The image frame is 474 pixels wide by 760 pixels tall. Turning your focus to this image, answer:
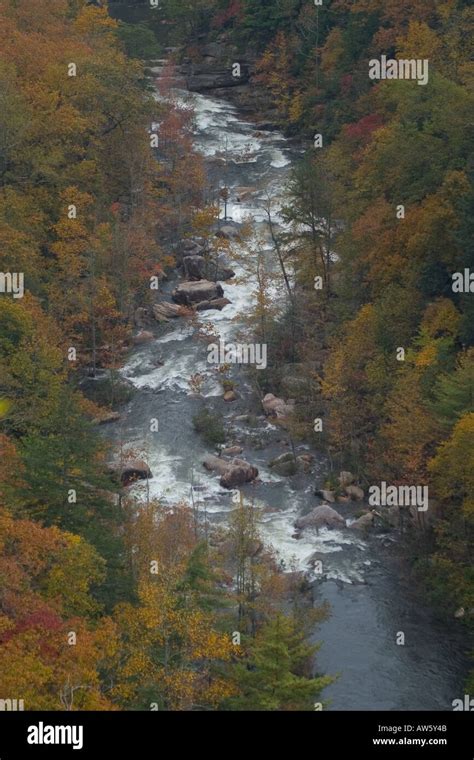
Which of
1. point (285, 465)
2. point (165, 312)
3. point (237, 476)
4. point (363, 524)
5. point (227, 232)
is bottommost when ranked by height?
point (363, 524)

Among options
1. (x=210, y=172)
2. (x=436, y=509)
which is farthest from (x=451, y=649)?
(x=210, y=172)

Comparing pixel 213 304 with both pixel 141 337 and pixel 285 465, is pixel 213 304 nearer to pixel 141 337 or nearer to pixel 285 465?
pixel 141 337

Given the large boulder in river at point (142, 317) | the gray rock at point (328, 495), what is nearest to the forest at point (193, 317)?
the large boulder in river at point (142, 317)

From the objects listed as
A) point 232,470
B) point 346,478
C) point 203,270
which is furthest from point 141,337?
point 346,478

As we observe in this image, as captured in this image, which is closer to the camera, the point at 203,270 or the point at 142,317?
the point at 142,317

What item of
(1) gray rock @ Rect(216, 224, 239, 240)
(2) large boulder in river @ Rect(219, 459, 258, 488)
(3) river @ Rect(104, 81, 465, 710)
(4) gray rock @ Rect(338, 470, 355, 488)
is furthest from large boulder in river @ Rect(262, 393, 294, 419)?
(1) gray rock @ Rect(216, 224, 239, 240)

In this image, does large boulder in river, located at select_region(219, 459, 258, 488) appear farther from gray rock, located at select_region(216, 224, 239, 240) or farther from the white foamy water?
gray rock, located at select_region(216, 224, 239, 240)

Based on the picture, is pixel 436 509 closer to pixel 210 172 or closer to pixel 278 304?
pixel 278 304
